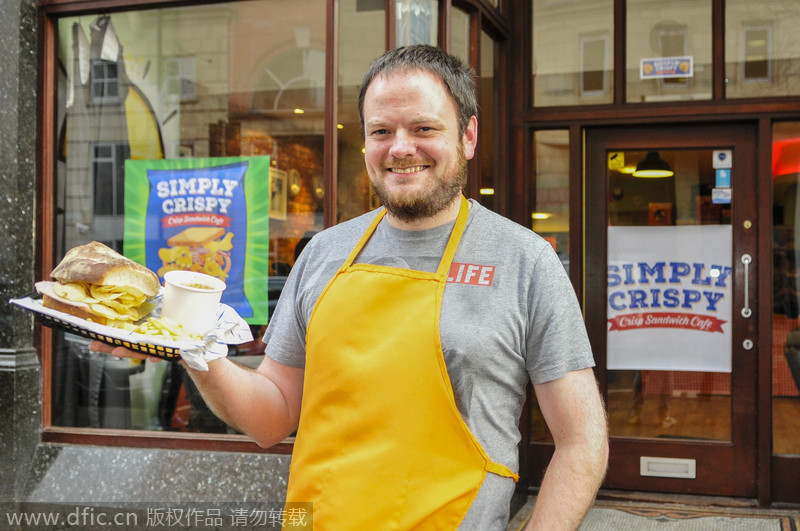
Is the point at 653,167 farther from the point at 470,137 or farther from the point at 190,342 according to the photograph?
the point at 190,342

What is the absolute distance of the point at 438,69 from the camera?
1.97 metres

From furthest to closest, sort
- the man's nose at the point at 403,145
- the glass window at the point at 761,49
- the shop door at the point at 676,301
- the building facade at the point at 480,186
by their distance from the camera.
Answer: the shop door at the point at 676,301, the glass window at the point at 761,49, the building facade at the point at 480,186, the man's nose at the point at 403,145

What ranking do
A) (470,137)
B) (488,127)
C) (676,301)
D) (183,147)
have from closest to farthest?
(470,137)
(183,147)
(488,127)
(676,301)

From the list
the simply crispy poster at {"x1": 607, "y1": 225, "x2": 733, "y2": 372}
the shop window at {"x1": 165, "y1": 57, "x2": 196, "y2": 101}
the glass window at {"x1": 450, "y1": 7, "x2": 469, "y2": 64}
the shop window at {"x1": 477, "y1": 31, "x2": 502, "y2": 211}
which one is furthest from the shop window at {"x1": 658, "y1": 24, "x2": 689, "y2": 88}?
the shop window at {"x1": 165, "y1": 57, "x2": 196, "y2": 101}

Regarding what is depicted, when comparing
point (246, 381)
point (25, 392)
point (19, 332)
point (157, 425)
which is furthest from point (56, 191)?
point (246, 381)

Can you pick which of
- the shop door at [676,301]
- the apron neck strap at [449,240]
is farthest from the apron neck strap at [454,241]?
the shop door at [676,301]

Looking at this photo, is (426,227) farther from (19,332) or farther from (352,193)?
(19,332)

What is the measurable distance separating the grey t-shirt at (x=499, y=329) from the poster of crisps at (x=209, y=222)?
8.83 feet

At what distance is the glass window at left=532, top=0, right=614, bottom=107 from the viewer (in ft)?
17.8

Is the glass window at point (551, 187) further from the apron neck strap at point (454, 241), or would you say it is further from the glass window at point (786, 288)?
the apron neck strap at point (454, 241)

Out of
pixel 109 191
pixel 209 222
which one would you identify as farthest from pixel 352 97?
pixel 109 191

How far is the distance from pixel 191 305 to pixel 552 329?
33.6 inches

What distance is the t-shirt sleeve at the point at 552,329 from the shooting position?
6.04ft

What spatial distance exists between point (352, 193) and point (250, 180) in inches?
25.1
